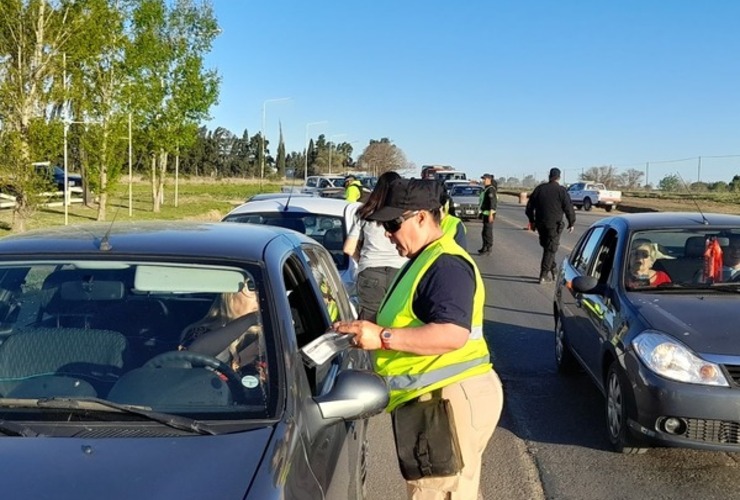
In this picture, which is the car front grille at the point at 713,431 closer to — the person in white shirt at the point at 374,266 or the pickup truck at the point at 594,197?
the person in white shirt at the point at 374,266

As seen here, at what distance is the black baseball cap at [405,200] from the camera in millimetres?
2850

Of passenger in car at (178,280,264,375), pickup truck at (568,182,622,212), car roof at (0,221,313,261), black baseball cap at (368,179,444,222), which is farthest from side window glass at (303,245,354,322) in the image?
pickup truck at (568,182,622,212)

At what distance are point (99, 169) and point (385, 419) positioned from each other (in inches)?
863

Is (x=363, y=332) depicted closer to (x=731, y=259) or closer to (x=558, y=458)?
(x=558, y=458)

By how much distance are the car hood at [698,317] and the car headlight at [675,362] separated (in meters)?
0.05

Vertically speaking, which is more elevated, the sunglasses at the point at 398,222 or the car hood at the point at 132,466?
the sunglasses at the point at 398,222

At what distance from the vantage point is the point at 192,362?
9.06 ft

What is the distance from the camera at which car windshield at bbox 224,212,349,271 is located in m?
7.36

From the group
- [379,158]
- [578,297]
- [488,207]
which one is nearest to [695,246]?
[578,297]

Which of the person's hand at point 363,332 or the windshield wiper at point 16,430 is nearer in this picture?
the windshield wiper at point 16,430

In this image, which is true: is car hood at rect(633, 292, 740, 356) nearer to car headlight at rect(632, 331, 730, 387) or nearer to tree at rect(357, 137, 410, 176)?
car headlight at rect(632, 331, 730, 387)

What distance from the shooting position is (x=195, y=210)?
3362cm

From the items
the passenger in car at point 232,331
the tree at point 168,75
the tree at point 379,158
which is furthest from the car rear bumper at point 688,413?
the tree at point 379,158

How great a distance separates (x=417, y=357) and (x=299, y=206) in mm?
4945
